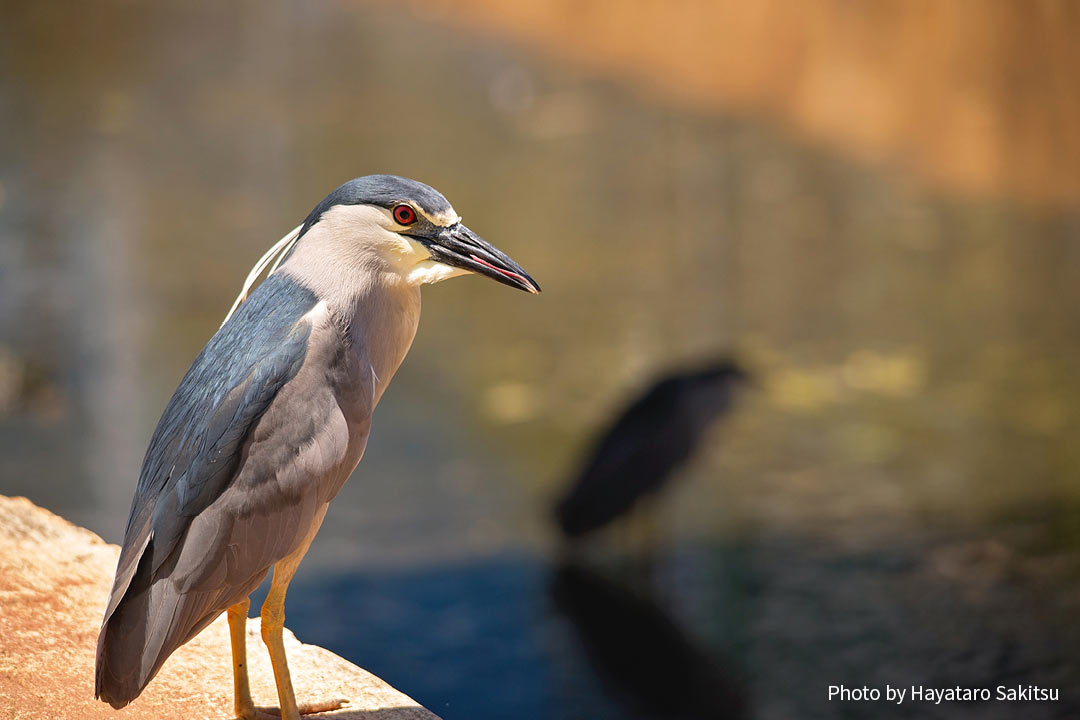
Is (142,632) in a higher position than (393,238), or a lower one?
lower

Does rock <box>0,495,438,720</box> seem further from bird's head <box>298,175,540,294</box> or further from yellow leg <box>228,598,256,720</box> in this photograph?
bird's head <box>298,175,540,294</box>

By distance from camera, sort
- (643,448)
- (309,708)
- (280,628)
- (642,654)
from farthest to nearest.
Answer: (643,448), (642,654), (309,708), (280,628)

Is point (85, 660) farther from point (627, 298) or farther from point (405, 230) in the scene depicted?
point (627, 298)

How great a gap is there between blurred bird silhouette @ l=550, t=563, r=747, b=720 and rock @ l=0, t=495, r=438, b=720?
1.56 meters

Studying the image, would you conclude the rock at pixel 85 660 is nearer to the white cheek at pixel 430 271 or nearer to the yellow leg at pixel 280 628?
the yellow leg at pixel 280 628

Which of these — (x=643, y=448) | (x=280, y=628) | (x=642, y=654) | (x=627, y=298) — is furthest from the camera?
(x=627, y=298)

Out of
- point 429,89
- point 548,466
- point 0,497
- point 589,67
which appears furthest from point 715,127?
point 0,497

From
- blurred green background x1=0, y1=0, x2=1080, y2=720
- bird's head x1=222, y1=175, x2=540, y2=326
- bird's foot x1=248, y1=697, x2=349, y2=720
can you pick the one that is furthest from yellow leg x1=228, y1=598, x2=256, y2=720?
blurred green background x1=0, y1=0, x2=1080, y2=720

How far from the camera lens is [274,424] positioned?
5.38 feet

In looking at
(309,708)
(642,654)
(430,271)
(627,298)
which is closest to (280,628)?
(309,708)

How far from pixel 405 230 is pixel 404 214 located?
0.02 m

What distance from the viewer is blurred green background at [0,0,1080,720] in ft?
12.5

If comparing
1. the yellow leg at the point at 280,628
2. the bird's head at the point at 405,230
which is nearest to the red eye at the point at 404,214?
the bird's head at the point at 405,230

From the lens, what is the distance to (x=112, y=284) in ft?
19.9
